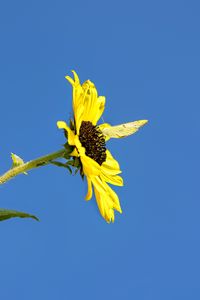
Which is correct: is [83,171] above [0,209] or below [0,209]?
above

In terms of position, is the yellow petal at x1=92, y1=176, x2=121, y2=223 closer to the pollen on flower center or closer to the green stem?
the pollen on flower center

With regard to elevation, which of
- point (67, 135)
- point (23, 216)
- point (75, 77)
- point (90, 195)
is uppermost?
point (75, 77)

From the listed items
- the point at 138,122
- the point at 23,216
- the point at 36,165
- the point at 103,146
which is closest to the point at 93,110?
the point at 103,146

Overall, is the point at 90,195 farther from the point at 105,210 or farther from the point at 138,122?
the point at 138,122

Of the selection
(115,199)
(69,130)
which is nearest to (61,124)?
(69,130)

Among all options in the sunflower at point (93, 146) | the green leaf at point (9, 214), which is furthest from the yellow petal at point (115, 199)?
the green leaf at point (9, 214)

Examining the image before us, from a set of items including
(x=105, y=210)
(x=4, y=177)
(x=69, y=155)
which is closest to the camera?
(x=4, y=177)

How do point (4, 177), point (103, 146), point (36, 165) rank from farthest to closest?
1. point (103, 146)
2. point (36, 165)
3. point (4, 177)
